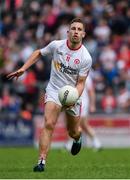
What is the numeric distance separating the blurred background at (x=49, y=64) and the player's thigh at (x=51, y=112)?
40.6 ft

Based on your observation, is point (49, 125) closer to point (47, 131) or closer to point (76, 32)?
point (47, 131)

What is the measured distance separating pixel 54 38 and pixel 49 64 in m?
1.56

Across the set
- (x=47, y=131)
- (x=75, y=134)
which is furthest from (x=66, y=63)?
(x=75, y=134)

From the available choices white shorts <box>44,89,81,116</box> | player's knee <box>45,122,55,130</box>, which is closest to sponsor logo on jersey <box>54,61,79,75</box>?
white shorts <box>44,89,81,116</box>

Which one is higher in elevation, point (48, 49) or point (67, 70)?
point (48, 49)

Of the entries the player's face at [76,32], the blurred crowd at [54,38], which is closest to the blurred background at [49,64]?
the blurred crowd at [54,38]

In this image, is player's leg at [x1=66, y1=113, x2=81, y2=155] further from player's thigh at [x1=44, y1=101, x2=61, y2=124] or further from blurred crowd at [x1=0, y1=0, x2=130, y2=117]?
blurred crowd at [x1=0, y1=0, x2=130, y2=117]

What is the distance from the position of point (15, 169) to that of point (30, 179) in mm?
2350

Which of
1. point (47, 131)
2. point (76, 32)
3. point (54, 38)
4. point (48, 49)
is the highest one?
point (54, 38)

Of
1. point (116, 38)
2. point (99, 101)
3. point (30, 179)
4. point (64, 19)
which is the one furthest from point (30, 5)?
point (30, 179)

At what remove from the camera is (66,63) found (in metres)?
13.2

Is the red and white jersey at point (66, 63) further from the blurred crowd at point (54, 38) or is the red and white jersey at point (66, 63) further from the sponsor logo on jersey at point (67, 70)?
the blurred crowd at point (54, 38)

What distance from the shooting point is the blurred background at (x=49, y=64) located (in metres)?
25.6

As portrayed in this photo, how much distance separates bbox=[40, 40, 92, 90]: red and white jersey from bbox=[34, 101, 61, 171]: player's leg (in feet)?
1.47
